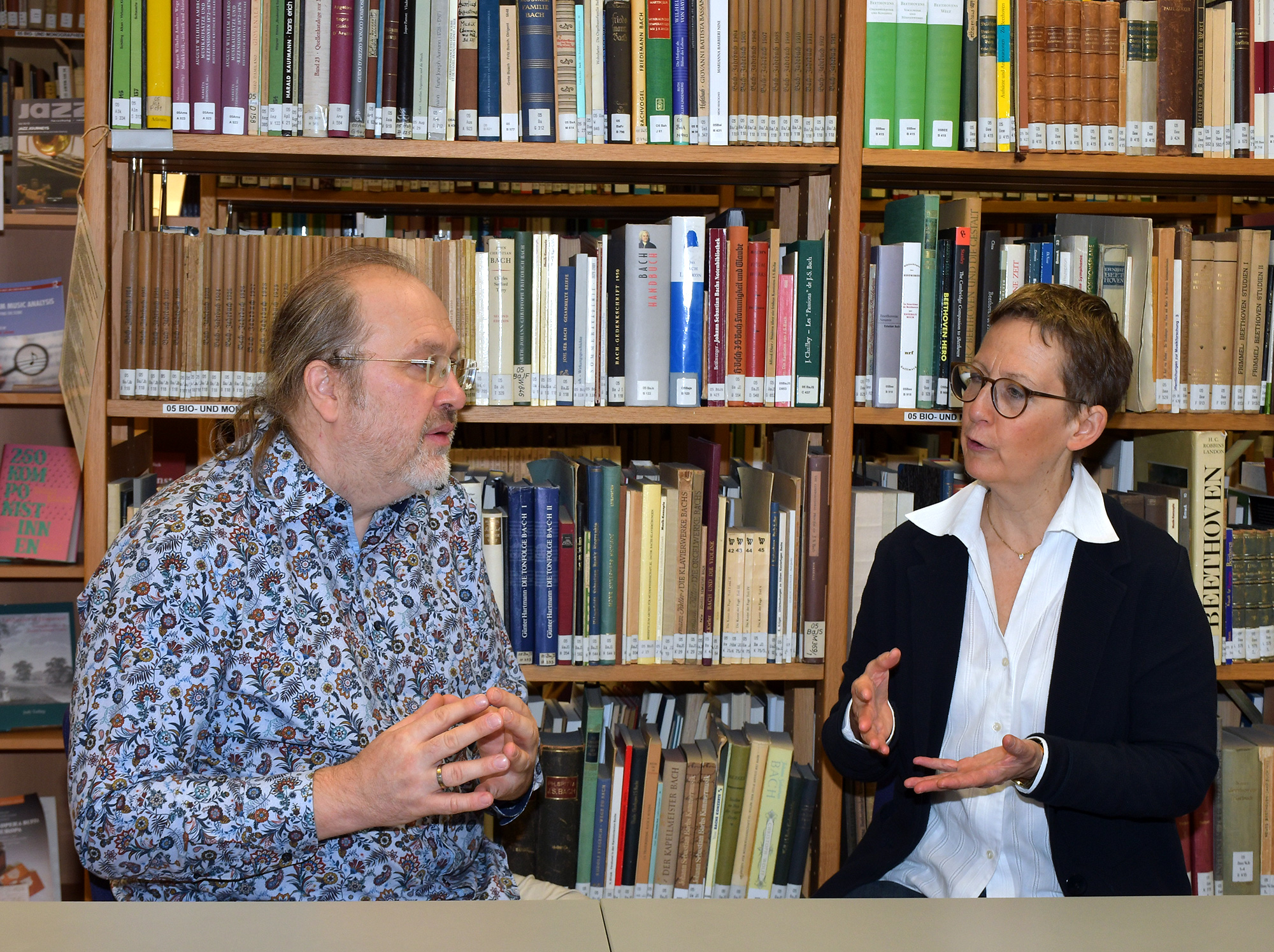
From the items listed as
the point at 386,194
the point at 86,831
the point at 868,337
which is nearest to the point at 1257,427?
the point at 868,337

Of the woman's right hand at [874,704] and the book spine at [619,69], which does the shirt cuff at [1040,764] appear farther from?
the book spine at [619,69]

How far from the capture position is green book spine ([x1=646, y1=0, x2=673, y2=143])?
7.29ft

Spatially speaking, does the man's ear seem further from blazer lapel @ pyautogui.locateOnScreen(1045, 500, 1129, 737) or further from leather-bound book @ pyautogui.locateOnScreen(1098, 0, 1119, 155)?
leather-bound book @ pyautogui.locateOnScreen(1098, 0, 1119, 155)

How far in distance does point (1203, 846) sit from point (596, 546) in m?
1.51

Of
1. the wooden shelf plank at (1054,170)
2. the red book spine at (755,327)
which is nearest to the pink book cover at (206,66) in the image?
the red book spine at (755,327)

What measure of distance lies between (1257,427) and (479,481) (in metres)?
1.70

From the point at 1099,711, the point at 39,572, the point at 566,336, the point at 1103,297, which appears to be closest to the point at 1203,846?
the point at 1099,711

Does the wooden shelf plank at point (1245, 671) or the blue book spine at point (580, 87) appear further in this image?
the wooden shelf plank at point (1245, 671)

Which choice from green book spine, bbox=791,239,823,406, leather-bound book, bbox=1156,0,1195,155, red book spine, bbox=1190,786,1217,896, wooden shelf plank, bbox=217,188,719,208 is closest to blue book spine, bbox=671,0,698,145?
green book spine, bbox=791,239,823,406

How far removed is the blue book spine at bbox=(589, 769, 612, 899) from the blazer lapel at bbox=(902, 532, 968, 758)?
2.33 feet

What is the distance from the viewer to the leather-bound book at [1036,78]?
2.27 meters

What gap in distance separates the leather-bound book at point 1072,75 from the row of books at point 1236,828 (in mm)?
1370

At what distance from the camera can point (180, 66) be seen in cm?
214

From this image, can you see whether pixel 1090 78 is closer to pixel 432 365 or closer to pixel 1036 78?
pixel 1036 78
